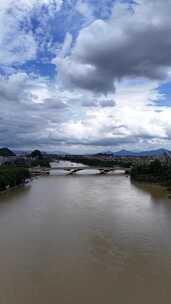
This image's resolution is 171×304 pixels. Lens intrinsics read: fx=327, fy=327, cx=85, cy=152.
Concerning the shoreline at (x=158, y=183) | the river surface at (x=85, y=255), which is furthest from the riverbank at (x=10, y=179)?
the shoreline at (x=158, y=183)

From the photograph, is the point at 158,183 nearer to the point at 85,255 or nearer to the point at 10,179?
the point at 10,179

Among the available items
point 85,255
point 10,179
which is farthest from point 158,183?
point 85,255

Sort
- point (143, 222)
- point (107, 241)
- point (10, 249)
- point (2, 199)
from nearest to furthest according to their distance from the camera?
point (10, 249)
point (107, 241)
point (143, 222)
point (2, 199)

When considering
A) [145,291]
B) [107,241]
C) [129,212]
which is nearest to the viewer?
[145,291]

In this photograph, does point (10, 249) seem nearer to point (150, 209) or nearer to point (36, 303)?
point (36, 303)

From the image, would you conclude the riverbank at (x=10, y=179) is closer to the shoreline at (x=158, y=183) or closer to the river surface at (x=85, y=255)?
the river surface at (x=85, y=255)

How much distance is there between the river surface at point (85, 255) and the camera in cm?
695

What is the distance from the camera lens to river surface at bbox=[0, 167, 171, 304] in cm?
695

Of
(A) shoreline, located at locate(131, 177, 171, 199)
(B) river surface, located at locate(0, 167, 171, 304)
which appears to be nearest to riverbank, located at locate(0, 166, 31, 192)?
(B) river surface, located at locate(0, 167, 171, 304)

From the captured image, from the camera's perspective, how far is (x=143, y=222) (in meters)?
13.6

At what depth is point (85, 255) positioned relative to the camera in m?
9.32

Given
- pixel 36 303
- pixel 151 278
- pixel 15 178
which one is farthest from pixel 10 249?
pixel 15 178

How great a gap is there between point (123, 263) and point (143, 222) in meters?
5.17

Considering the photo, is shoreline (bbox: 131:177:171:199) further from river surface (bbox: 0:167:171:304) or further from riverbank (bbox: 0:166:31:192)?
riverbank (bbox: 0:166:31:192)
